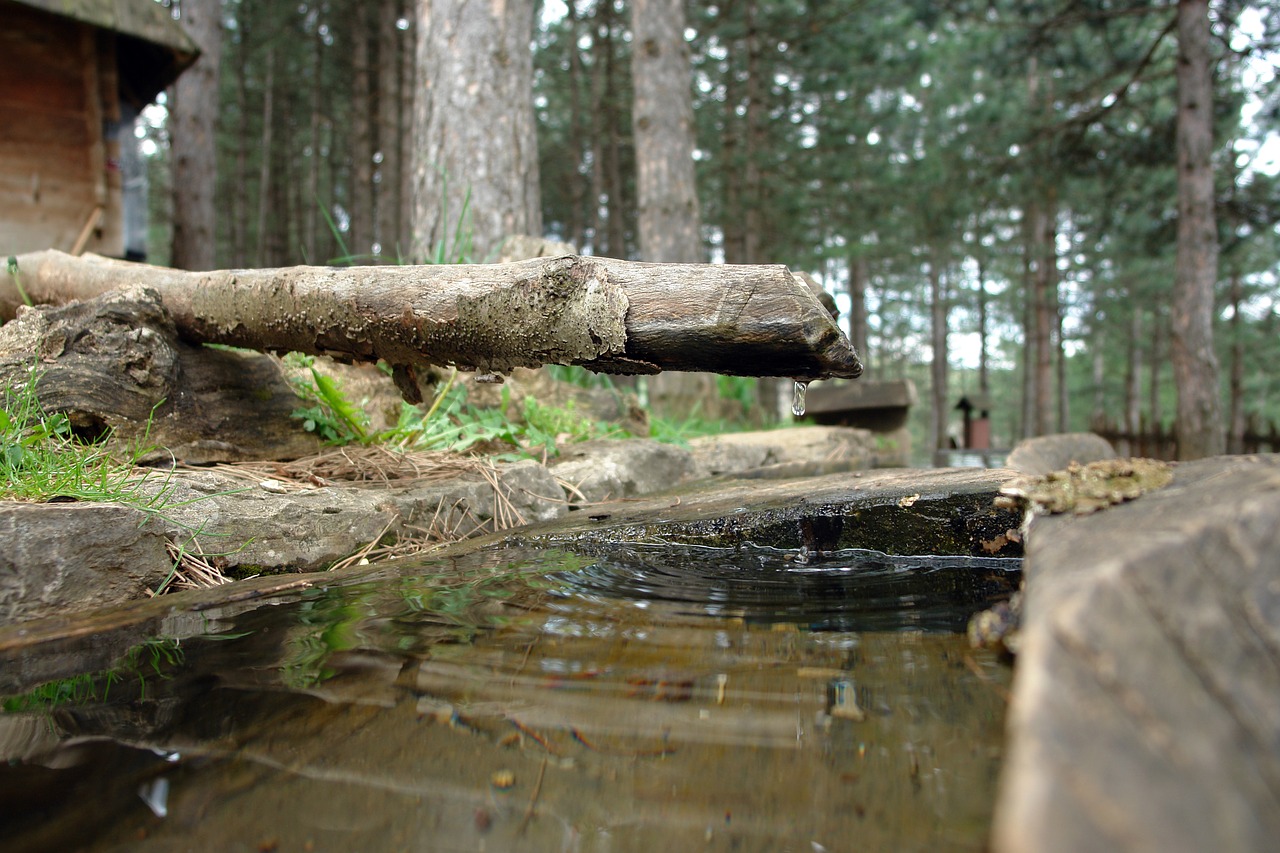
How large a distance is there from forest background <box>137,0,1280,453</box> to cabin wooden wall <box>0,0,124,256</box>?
163 cm

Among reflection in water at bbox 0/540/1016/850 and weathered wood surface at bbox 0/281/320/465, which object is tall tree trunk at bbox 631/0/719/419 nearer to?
weathered wood surface at bbox 0/281/320/465

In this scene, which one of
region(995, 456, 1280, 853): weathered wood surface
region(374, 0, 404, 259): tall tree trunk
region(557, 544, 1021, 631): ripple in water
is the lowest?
region(557, 544, 1021, 631): ripple in water

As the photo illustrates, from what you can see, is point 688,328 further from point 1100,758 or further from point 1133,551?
point 1100,758

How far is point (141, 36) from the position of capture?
20.7 ft

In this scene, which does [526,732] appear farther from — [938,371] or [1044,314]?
[938,371]

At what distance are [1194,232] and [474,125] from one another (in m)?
7.98

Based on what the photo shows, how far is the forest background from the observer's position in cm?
770

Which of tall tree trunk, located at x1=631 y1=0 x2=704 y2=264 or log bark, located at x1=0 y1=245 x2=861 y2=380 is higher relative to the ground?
tall tree trunk, located at x1=631 y1=0 x2=704 y2=264

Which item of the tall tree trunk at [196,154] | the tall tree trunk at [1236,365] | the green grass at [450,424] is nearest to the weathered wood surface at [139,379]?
the green grass at [450,424]

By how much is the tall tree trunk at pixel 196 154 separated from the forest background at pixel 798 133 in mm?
29

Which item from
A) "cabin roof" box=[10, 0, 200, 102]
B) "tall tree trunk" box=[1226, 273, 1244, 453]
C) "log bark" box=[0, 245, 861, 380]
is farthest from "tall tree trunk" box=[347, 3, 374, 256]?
"tall tree trunk" box=[1226, 273, 1244, 453]

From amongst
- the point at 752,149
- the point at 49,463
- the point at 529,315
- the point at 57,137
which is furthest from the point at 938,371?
the point at 49,463

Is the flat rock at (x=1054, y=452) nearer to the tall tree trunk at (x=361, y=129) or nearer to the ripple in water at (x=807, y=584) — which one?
the ripple in water at (x=807, y=584)

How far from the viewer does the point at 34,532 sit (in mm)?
1646
